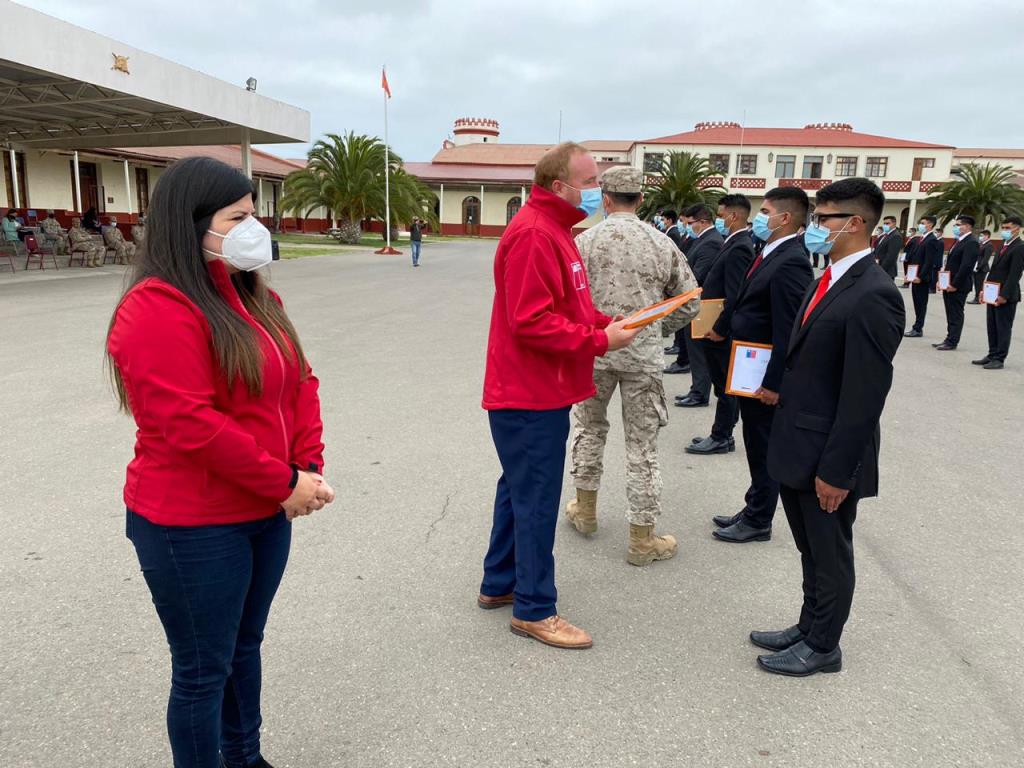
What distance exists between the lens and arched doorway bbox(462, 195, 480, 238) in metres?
58.3

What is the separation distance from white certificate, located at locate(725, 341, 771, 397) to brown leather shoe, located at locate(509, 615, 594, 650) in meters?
1.63

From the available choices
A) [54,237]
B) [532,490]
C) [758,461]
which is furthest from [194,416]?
[54,237]

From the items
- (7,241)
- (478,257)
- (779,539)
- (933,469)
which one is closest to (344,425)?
(779,539)

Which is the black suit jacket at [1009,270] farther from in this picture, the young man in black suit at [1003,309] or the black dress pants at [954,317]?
the black dress pants at [954,317]

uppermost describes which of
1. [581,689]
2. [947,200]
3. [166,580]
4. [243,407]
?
[947,200]

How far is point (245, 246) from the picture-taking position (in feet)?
5.93

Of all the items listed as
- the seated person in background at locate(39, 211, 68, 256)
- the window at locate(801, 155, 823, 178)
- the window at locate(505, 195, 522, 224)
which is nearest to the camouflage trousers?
the seated person in background at locate(39, 211, 68, 256)

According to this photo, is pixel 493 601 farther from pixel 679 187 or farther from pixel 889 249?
pixel 679 187

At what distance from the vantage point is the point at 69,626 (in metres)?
2.97

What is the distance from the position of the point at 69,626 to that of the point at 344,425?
10.1 feet

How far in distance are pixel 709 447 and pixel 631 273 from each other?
8.38 ft

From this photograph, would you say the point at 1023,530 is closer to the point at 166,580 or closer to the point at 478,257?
the point at 166,580

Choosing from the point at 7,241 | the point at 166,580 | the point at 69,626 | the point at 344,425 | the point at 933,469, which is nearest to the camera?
the point at 166,580

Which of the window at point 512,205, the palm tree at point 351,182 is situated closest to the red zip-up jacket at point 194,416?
the palm tree at point 351,182
